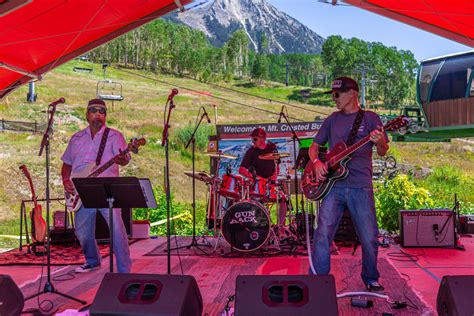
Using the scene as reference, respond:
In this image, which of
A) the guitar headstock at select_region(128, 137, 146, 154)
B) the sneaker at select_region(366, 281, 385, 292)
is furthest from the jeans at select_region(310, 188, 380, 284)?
the guitar headstock at select_region(128, 137, 146, 154)

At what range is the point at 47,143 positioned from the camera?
460cm

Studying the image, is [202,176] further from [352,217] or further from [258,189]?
[352,217]

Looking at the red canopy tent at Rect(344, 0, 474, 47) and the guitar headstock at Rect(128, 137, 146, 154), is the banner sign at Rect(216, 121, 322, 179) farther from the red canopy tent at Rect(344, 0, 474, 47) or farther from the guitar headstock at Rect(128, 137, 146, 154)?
the guitar headstock at Rect(128, 137, 146, 154)

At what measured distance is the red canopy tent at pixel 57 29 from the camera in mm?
5582

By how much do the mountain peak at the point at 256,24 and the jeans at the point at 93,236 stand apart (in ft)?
208

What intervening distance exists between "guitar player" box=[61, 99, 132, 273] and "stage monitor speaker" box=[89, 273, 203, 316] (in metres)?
1.73

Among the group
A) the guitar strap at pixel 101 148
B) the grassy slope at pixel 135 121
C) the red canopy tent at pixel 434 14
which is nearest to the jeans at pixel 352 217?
the red canopy tent at pixel 434 14

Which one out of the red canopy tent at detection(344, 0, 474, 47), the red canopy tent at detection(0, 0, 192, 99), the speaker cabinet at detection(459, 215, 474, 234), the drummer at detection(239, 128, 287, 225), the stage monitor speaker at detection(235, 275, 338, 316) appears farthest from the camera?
the speaker cabinet at detection(459, 215, 474, 234)

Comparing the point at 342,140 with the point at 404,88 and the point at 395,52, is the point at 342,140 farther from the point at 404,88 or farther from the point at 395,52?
the point at 395,52

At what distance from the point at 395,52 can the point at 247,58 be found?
14.6 metres

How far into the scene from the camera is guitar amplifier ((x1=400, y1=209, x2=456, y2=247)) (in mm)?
7254

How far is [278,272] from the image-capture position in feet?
19.1

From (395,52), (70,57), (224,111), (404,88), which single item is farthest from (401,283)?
(224,111)

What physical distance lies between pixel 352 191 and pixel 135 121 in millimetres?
23762
